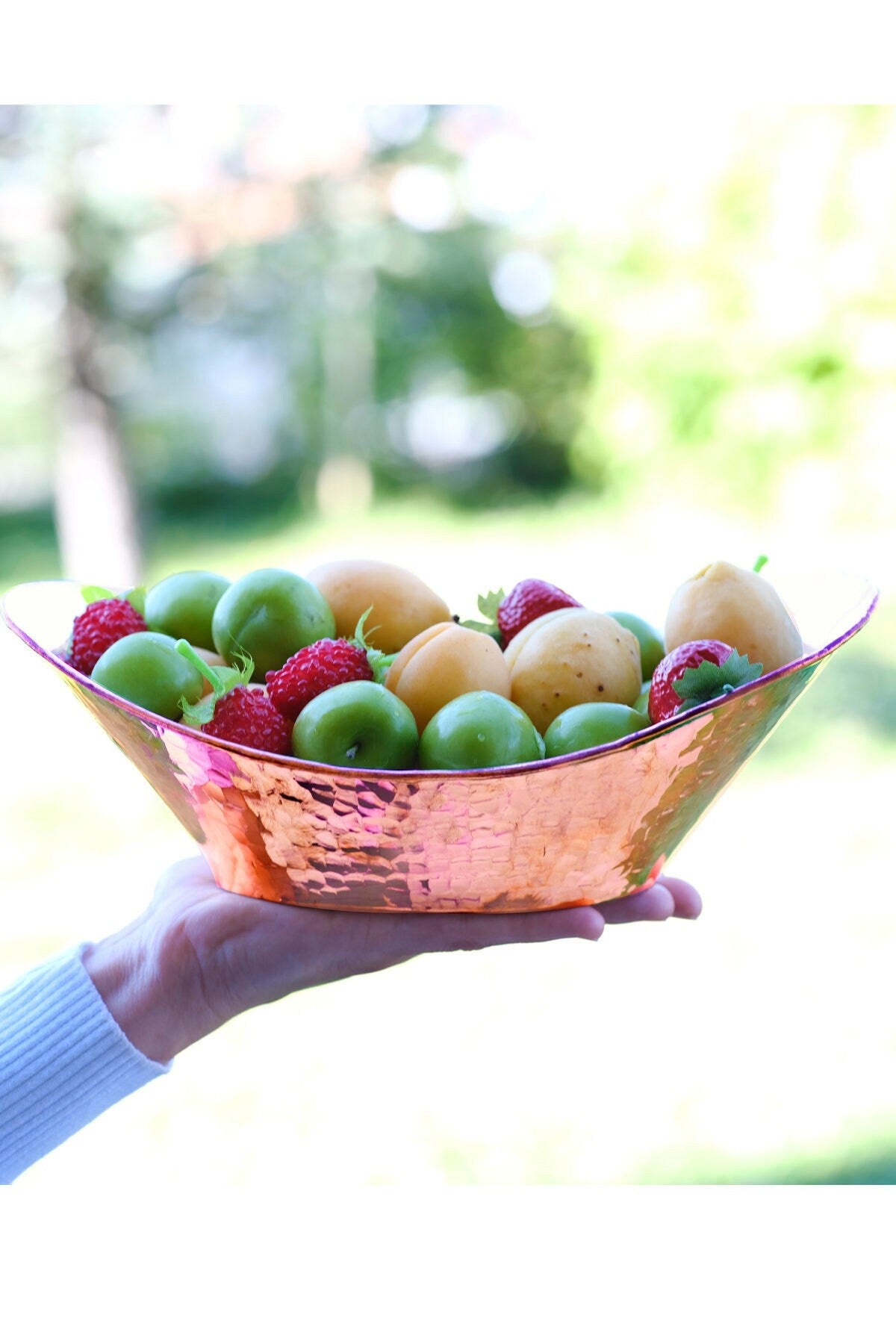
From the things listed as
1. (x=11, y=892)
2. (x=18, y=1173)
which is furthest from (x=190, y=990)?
(x=11, y=892)

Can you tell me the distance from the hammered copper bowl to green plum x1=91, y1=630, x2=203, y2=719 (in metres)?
0.02

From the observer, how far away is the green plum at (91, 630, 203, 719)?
0.92m

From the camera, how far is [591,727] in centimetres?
87

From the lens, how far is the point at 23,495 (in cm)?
731

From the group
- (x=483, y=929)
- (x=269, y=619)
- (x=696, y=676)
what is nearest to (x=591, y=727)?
(x=696, y=676)

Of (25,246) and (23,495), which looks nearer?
(25,246)

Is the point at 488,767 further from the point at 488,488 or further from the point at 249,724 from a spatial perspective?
the point at 488,488

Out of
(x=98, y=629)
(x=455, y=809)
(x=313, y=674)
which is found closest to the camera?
(x=455, y=809)

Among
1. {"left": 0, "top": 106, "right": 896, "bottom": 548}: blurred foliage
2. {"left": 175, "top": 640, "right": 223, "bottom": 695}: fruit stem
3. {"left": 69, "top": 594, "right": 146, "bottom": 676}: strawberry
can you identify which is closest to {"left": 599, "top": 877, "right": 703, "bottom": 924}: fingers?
{"left": 175, "top": 640, "right": 223, "bottom": 695}: fruit stem

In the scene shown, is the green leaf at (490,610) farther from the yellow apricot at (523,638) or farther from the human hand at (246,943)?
the human hand at (246,943)

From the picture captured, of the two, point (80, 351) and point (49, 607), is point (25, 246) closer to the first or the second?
point (80, 351)

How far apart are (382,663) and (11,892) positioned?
6.11ft

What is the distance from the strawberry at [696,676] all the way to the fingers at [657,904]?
0.69 ft

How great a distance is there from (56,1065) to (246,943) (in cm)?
24
